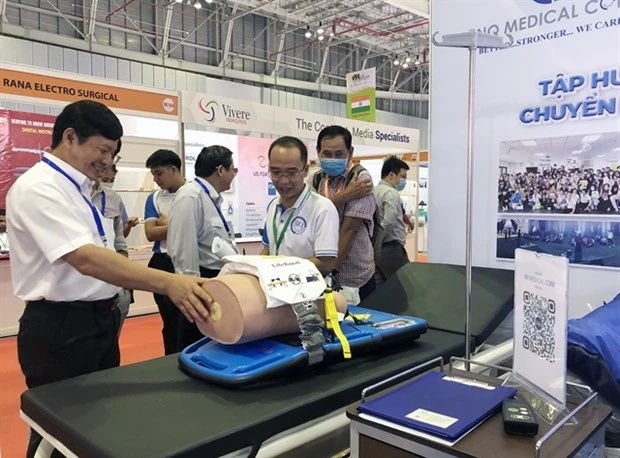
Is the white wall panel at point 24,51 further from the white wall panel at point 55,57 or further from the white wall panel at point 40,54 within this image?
the white wall panel at point 55,57

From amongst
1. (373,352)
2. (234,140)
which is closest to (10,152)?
(234,140)

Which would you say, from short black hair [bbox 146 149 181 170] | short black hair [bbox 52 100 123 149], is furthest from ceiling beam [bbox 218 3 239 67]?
short black hair [bbox 52 100 123 149]

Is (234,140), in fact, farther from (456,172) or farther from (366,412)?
(366,412)

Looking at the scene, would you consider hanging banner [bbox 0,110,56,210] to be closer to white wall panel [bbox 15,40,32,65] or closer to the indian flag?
white wall panel [bbox 15,40,32,65]

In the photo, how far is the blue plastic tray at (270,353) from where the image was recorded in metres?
1.33

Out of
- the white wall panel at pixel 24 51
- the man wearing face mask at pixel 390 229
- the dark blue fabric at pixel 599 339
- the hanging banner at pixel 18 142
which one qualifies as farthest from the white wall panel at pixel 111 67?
the dark blue fabric at pixel 599 339

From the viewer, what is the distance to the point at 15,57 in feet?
26.0

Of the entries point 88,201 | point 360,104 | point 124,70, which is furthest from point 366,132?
point 88,201

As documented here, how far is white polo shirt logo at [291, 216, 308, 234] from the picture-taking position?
2117 millimetres

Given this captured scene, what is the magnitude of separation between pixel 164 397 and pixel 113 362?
67 centimetres

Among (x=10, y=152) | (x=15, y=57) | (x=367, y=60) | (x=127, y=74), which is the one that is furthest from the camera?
(x=367, y=60)

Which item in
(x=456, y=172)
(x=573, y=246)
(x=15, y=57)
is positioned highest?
(x=15, y=57)

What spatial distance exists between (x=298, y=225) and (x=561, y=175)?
113 cm

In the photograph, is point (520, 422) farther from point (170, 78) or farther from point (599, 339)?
point (170, 78)
